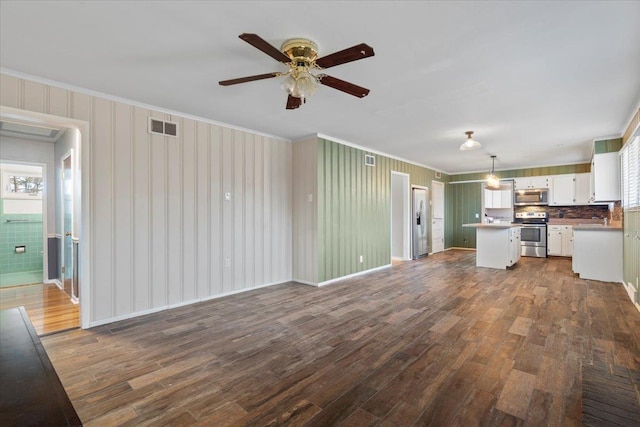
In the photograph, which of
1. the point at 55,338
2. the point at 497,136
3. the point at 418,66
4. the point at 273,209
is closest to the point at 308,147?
the point at 273,209

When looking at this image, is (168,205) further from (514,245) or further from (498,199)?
(498,199)

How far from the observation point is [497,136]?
5316mm

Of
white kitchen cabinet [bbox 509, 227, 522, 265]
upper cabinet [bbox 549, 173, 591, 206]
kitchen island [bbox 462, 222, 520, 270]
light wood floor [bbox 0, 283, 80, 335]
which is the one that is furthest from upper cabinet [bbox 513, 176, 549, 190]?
light wood floor [bbox 0, 283, 80, 335]

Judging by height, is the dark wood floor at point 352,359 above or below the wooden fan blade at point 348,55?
below

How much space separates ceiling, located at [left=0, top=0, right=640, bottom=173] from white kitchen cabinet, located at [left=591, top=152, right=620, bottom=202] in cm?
118

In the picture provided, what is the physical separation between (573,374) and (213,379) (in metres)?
2.75

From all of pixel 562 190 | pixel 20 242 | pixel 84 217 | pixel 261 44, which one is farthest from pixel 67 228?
pixel 562 190

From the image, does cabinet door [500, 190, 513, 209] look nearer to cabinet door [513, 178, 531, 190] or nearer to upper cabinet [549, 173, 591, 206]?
cabinet door [513, 178, 531, 190]

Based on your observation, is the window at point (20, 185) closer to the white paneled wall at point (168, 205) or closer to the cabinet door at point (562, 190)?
the white paneled wall at point (168, 205)

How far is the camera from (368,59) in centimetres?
262

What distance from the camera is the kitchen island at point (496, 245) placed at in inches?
253

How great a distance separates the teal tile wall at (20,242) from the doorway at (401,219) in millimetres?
7931

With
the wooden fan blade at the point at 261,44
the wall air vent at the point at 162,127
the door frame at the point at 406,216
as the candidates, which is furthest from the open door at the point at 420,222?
the wooden fan blade at the point at 261,44

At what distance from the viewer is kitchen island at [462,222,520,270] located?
21.1ft
